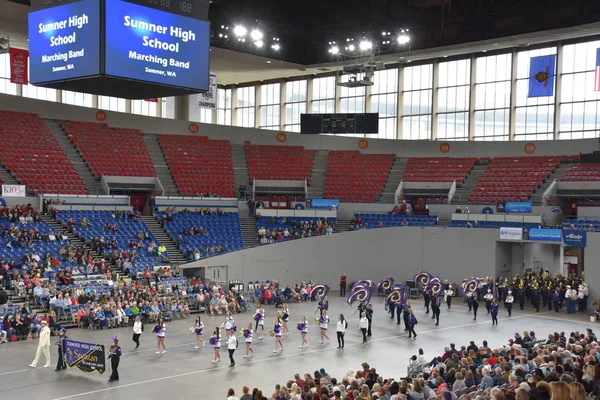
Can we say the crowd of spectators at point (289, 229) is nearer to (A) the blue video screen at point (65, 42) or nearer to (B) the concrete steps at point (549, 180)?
(B) the concrete steps at point (549, 180)

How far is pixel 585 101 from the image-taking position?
4734 cm

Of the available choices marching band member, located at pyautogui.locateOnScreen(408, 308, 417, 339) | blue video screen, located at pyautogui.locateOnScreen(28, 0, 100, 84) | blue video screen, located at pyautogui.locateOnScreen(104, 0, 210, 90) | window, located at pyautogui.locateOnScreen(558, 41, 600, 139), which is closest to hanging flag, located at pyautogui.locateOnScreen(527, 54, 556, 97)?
window, located at pyautogui.locateOnScreen(558, 41, 600, 139)

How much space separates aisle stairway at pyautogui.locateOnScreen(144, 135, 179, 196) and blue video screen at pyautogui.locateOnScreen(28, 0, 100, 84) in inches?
1297

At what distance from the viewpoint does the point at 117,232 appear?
37875mm

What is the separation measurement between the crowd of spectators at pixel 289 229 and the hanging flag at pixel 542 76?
1587 centimetres

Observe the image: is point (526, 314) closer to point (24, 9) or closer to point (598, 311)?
point (598, 311)

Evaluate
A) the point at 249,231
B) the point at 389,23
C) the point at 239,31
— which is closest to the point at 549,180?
the point at 389,23

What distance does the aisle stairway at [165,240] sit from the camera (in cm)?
3821

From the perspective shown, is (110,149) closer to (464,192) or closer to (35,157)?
(35,157)

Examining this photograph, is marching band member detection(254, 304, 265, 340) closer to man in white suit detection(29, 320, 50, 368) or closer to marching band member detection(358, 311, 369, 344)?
marching band member detection(358, 311, 369, 344)

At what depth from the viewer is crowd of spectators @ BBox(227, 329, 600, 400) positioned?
41.4ft

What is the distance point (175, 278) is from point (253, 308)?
Answer: 4369 mm

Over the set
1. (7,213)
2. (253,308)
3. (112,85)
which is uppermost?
(112,85)

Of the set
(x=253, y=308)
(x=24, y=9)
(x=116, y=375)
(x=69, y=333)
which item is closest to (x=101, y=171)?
(x=24, y=9)
